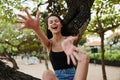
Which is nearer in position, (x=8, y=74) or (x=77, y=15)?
(x=8, y=74)

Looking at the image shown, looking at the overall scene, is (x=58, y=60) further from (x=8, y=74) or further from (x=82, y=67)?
(x=82, y=67)

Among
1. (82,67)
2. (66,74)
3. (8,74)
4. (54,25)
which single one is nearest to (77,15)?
(8,74)

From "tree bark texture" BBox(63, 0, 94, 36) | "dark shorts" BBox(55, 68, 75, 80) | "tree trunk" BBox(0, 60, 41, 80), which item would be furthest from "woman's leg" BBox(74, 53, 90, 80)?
"tree bark texture" BBox(63, 0, 94, 36)

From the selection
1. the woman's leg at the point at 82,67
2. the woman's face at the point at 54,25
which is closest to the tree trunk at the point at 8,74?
the woman's face at the point at 54,25

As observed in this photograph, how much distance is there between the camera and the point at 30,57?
3556 centimetres

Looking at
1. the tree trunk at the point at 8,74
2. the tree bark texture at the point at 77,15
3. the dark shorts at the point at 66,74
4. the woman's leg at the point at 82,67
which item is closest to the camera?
the woman's leg at the point at 82,67

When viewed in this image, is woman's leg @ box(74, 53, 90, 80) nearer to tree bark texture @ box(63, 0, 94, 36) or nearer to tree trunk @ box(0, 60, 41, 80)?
tree trunk @ box(0, 60, 41, 80)

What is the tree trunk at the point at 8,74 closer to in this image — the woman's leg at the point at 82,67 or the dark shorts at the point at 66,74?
the dark shorts at the point at 66,74

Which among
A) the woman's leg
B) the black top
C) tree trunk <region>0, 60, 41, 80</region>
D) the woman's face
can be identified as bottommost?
tree trunk <region>0, 60, 41, 80</region>

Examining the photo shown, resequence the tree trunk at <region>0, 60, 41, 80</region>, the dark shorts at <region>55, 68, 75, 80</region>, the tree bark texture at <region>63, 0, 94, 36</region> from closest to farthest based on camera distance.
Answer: the dark shorts at <region>55, 68, 75, 80</region> < the tree trunk at <region>0, 60, 41, 80</region> < the tree bark texture at <region>63, 0, 94, 36</region>

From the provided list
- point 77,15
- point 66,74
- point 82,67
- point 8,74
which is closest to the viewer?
point 82,67

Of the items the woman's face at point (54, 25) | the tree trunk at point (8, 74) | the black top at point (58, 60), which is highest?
the woman's face at point (54, 25)

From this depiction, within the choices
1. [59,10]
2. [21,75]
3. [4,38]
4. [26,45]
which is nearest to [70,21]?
[21,75]

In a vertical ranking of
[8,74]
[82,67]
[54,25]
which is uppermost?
[54,25]
